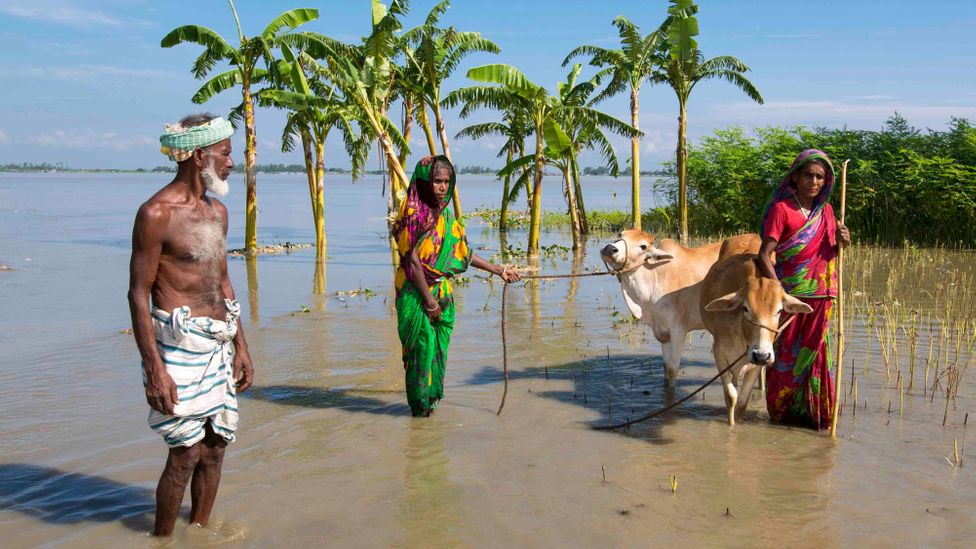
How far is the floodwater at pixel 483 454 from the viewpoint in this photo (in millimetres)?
4195

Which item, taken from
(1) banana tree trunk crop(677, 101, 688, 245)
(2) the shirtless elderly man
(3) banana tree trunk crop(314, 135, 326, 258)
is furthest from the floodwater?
(1) banana tree trunk crop(677, 101, 688, 245)

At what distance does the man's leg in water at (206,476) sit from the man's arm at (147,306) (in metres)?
0.35

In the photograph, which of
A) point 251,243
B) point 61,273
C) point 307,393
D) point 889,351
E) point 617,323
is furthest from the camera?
point 251,243

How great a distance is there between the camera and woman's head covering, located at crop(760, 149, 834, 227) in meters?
5.36

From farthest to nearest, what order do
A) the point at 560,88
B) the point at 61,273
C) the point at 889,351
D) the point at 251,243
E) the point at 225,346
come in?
1. the point at 560,88
2. the point at 251,243
3. the point at 61,273
4. the point at 889,351
5. the point at 225,346

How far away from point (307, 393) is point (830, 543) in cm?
417

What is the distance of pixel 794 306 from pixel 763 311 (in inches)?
8.1

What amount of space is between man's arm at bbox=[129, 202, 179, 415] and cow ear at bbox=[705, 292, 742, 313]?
3392 millimetres

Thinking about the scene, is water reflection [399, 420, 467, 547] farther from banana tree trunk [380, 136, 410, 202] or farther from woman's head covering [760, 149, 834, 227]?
banana tree trunk [380, 136, 410, 202]

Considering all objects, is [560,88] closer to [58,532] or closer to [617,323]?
[617,323]

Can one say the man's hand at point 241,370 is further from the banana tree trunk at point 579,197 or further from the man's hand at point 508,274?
the banana tree trunk at point 579,197

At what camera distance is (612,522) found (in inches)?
168

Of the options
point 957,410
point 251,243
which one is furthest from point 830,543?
point 251,243

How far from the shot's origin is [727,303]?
17.9 ft
